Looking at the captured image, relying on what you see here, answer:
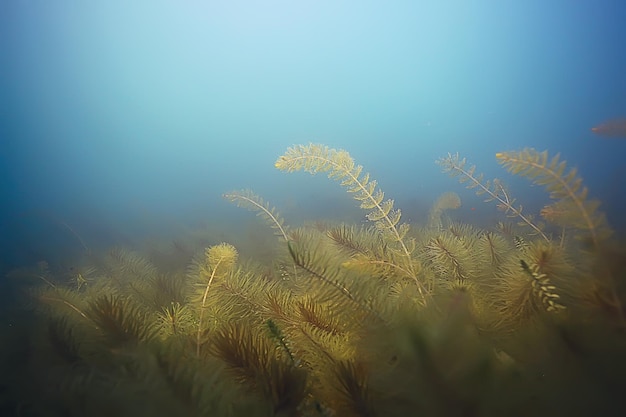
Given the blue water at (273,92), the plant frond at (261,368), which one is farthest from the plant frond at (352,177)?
the blue water at (273,92)

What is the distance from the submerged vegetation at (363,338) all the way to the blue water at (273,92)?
26.0 feet

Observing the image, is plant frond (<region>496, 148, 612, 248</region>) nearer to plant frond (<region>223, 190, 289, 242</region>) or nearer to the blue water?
plant frond (<region>223, 190, 289, 242</region>)

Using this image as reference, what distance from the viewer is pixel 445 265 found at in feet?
5.07

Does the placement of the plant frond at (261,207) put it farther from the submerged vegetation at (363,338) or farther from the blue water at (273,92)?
the blue water at (273,92)

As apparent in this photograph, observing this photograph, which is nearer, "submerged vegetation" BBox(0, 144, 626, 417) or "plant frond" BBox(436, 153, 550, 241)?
"submerged vegetation" BBox(0, 144, 626, 417)

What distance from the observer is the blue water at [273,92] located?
1305cm

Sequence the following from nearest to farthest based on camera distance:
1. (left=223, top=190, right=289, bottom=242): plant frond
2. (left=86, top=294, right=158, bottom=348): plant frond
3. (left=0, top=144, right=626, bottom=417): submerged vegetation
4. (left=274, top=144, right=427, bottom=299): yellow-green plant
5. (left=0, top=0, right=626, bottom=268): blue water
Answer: (left=0, top=144, right=626, bottom=417): submerged vegetation < (left=86, top=294, right=158, bottom=348): plant frond < (left=274, top=144, right=427, bottom=299): yellow-green plant < (left=223, top=190, right=289, bottom=242): plant frond < (left=0, top=0, right=626, bottom=268): blue water

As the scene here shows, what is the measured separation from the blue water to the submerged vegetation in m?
7.93

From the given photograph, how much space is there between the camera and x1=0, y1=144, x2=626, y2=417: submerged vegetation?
67 cm

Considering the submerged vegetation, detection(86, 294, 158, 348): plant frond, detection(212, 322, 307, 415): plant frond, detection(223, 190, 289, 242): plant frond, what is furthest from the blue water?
detection(212, 322, 307, 415): plant frond

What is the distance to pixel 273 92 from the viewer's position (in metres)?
25.3

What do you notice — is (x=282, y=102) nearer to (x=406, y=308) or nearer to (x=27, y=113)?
(x=27, y=113)

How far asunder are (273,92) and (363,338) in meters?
26.2

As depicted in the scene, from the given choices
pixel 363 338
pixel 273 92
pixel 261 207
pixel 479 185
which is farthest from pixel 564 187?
pixel 273 92
